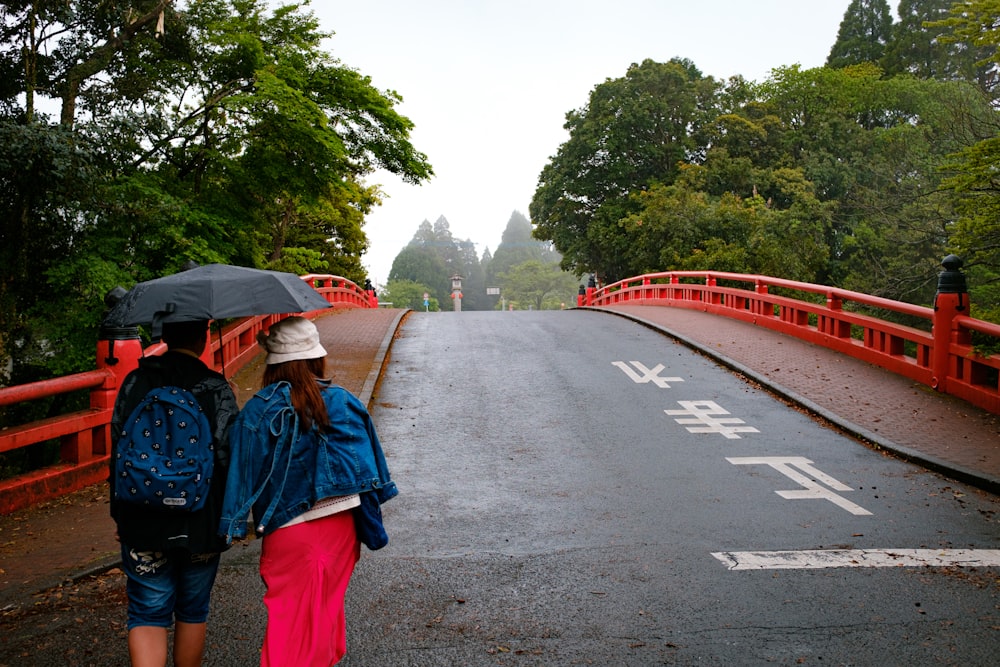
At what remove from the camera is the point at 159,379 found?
10.4 ft

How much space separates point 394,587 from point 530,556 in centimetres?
106

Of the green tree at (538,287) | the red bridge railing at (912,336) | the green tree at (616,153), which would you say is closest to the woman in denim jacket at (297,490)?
the red bridge railing at (912,336)

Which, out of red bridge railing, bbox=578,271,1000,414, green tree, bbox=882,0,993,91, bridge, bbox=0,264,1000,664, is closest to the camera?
bridge, bbox=0,264,1000,664

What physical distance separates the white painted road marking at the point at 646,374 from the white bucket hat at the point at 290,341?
9.32m

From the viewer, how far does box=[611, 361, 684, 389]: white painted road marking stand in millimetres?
12328

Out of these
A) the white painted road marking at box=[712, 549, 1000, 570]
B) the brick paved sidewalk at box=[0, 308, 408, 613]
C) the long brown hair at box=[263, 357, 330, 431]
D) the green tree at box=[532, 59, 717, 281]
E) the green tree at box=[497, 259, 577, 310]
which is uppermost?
the green tree at box=[532, 59, 717, 281]

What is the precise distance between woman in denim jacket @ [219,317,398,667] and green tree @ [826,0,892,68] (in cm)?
5336

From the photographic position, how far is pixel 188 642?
3312 mm

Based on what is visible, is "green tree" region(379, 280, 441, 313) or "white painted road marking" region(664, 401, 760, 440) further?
"green tree" region(379, 280, 441, 313)

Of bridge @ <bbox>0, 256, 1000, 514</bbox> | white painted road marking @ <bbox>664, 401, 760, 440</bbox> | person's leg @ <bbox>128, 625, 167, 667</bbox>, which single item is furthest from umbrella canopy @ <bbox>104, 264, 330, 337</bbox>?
white painted road marking @ <bbox>664, 401, 760, 440</bbox>

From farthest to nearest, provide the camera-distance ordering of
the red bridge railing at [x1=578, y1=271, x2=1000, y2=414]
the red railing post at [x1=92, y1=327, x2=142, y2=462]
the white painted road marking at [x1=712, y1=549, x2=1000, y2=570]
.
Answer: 1. the red bridge railing at [x1=578, y1=271, x2=1000, y2=414]
2. the red railing post at [x1=92, y1=327, x2=142, y2=462]
3. the white painted road marking at [x1=712, y1=549, x2=1000, y2=570]

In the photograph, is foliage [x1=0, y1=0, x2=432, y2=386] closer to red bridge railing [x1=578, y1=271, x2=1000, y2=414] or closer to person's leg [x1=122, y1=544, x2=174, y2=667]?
red bridge railing [x1=578, y1=271, x2=1000, y2=414]

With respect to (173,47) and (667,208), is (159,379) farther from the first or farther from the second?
(667,208)

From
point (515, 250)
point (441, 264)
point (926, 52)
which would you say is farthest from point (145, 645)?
point (515, 250)
